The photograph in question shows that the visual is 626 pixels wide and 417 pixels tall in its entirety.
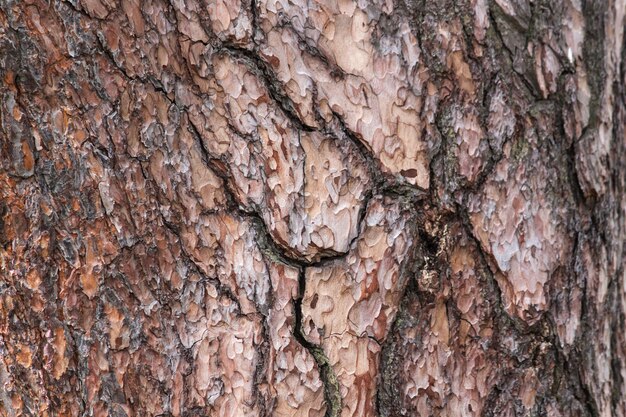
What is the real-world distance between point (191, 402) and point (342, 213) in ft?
1.33

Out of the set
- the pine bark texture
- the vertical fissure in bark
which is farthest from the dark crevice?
the vertical fissure in bark

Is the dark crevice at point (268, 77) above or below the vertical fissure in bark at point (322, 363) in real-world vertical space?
above

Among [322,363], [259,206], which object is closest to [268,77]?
[259,206]

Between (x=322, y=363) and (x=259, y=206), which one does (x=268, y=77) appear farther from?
(x=322, y=363)

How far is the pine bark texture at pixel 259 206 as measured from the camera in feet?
3.51

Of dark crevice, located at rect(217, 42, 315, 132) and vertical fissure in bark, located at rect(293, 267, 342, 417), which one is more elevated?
dark crevice, located at rect(217, 42, 315, 132)

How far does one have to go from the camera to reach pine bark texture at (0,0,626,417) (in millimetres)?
1071

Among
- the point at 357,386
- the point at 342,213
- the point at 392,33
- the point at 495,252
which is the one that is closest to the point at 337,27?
the point at 392,33

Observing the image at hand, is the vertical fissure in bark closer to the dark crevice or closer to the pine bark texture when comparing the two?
the pine bark texture

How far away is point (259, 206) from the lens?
110 cm

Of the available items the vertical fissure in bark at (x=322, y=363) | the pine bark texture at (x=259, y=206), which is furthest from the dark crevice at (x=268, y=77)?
the vertical fissure in bark at (x=322, y=363)

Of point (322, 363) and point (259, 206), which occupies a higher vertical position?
point (259, 206)

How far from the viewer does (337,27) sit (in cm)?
109

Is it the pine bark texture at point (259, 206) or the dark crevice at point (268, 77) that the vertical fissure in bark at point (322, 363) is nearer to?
the pine bark texture at point (259, 206)
